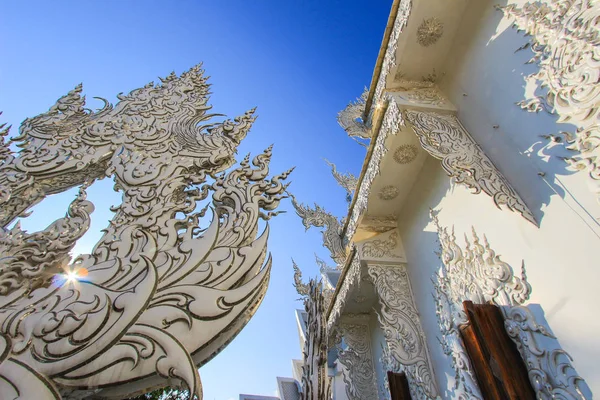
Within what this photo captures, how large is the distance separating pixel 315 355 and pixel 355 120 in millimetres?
5528

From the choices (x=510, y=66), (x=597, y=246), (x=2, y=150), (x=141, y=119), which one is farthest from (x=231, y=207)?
(x=510, y=66)

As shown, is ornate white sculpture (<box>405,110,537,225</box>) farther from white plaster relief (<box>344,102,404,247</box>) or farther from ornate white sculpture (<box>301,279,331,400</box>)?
ornate white sculpture (<box>301,279,331,400</box>)

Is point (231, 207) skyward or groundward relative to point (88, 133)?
groundward

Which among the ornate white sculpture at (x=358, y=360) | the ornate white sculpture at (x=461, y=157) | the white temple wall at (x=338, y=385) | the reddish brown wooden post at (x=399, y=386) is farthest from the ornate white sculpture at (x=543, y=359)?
the white temple wall at (x=338, y=385)

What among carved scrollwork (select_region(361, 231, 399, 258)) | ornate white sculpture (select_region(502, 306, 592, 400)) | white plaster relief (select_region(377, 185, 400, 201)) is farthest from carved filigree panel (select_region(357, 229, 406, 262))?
ornate white sculpture (select_region(502, 306, 592, 400))

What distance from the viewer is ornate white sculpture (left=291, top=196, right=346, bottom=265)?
569 centimetres

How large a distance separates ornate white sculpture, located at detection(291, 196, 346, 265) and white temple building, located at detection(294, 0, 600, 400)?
0.74 metres

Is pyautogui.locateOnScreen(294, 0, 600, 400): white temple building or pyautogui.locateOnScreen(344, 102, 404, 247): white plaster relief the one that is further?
pyautogui.locateOnScreen(344, 102, 404, 247): white plaster relief

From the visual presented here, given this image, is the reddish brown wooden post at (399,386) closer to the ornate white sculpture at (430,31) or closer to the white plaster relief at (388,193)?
the white plaster relief at (388,193)

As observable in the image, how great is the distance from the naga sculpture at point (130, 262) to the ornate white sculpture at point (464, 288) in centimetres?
207

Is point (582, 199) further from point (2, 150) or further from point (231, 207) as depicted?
point (2, 150)

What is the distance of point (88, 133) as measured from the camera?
2.02 meters

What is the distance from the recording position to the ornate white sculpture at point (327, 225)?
5.69 m

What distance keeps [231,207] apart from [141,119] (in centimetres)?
116
